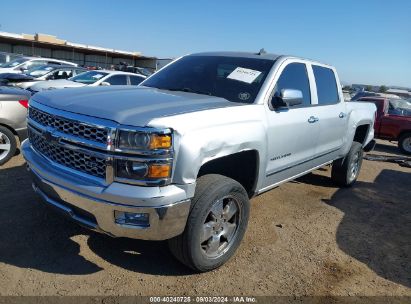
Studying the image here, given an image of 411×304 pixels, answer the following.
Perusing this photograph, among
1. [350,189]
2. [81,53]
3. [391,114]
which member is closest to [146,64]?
[81,53]

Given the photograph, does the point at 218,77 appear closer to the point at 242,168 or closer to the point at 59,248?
the point at 242,168

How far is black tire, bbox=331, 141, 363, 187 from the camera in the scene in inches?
240

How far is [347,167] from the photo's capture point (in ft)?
20.1

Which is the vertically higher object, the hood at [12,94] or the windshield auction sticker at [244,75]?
the windshield auction sticker at [244,75]

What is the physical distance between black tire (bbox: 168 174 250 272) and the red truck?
34.1ft

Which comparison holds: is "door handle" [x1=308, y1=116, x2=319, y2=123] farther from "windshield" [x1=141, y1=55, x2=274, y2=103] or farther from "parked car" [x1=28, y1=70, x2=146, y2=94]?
"parked car" [x1=28, y1=70, x2=146, y2=94]

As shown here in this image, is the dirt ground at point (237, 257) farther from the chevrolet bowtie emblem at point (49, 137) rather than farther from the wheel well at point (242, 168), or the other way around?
the chevrolet bowtie emblem at point (49, 137)

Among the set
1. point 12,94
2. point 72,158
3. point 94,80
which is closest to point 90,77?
point 94,80

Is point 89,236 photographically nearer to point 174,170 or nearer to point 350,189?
point 174,170

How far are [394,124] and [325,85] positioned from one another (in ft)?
27.1

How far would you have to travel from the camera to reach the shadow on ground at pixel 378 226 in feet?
12.4

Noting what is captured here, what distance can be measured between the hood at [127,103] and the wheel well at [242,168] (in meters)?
0.51

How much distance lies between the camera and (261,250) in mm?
3805

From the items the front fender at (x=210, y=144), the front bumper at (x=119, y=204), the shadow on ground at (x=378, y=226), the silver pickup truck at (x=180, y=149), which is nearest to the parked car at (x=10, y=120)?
the silver pickup truck at (x=180, y=149)
